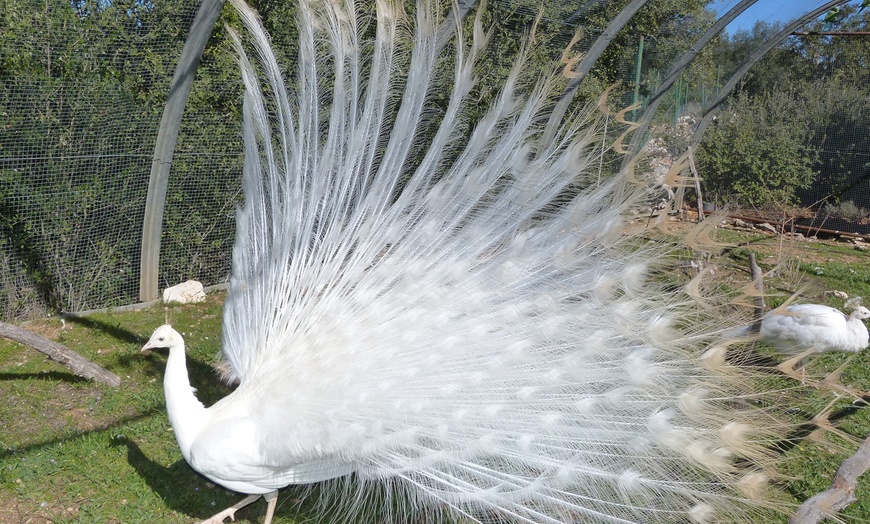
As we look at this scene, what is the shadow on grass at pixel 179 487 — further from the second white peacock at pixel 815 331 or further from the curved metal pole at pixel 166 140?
the second white peacock at pixel 815 331

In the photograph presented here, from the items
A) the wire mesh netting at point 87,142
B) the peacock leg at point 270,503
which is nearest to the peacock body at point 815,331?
the peacock leg at point 270,503

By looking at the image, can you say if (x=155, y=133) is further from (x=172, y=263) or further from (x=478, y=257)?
(x=478, y=257)

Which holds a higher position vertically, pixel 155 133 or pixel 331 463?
pixel 155 133

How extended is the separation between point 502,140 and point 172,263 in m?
4.95

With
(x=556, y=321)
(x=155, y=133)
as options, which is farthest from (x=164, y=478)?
(x=155, y=133)

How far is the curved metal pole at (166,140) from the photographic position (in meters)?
5.93

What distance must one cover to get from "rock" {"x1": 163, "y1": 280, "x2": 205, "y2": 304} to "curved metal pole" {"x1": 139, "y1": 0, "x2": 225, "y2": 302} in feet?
0.59

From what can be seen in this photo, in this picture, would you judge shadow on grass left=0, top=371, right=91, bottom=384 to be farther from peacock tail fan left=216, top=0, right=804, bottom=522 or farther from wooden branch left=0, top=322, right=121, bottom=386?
peacock tail fan left=216, top=0, right=804, bottom=522

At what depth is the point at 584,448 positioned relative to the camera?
2.94 m

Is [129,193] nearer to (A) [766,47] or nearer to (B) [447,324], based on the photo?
(B) [447,324]

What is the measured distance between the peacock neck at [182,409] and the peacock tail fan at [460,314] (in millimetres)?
312

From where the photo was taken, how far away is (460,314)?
3.36 m

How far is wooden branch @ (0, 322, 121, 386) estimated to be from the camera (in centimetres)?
459

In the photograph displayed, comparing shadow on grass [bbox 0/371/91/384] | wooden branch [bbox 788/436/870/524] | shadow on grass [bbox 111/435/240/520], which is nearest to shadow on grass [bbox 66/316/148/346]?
shadow on grass [bbox 0/371/91/384]
